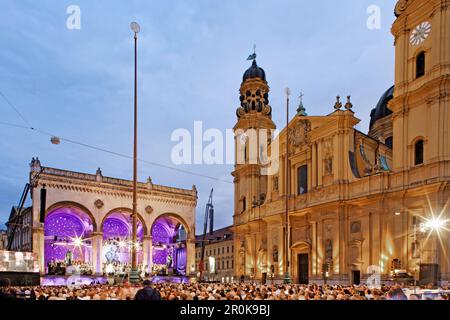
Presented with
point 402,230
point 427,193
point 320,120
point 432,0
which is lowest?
point 402,230

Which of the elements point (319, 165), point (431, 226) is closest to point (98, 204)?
point (319, 165)

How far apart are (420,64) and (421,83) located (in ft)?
6.41

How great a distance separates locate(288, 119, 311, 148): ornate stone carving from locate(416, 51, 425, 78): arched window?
1167cm

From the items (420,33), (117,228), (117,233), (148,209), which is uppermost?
(420,33)

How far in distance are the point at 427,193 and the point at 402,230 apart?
3.47 m

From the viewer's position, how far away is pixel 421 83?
30469 mm

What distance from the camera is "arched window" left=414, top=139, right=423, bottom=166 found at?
3016cm

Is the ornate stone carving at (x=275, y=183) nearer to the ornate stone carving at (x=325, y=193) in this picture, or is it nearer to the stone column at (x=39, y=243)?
the ornate stone carving at (x=325, y=193)

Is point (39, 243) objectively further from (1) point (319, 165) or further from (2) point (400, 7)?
(2) point (400, 7)

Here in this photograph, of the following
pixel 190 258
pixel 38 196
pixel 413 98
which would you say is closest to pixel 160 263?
pixel 190 258

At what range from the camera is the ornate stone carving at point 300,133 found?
41.0m

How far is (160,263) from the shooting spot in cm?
5712

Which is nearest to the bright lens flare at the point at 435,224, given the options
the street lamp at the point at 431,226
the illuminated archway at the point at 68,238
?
the street lamp at the point at 431,226
